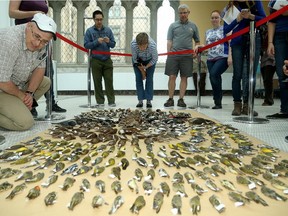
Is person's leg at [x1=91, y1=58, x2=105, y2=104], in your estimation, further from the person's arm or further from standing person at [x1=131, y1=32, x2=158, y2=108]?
the person's arm

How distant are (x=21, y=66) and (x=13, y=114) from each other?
1.58 feet

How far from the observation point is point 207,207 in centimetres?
148

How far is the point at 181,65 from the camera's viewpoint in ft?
18.8

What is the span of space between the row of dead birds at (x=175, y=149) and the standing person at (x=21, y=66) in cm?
43

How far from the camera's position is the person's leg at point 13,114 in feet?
10.4

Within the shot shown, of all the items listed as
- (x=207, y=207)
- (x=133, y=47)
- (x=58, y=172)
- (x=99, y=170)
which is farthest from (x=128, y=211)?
(x=133, y=47)

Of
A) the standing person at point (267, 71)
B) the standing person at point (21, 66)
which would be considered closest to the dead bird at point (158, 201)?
the standing person at point (21, 66)

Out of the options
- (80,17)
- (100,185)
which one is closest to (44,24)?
(100,185)

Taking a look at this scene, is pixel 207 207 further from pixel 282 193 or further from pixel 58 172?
pixel 58 172

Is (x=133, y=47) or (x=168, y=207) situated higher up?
(x=133, y=47)

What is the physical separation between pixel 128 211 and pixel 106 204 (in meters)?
0.13

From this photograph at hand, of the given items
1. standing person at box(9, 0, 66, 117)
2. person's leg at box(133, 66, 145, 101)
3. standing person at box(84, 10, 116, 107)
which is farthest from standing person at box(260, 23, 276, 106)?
standing person at box(9, 0, 66, 117)

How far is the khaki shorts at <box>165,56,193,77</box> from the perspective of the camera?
572 cm

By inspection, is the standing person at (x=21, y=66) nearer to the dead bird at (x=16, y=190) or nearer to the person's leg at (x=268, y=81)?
the dead bird at (x=16, y=190)
